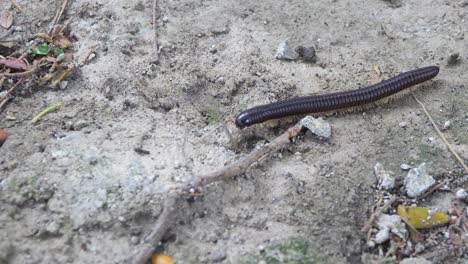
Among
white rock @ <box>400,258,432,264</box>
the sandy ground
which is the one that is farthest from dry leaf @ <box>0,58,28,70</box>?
white rock @ <box>400,258,432,264</box>

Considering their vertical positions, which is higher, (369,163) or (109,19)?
(109,19)

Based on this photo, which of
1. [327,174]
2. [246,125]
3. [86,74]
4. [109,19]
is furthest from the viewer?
[109,19]

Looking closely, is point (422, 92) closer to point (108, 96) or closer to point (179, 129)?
point (179, 129)

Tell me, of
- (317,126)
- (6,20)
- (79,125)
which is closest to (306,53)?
(317,126)

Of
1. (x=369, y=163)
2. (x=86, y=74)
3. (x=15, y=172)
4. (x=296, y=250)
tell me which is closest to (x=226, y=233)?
(x=296, y=250)

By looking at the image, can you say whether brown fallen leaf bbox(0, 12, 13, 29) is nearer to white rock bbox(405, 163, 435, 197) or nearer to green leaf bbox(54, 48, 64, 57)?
green leaf bbox(54, 48, 64, 57)

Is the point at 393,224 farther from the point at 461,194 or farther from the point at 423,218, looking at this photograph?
the point at 461,194
